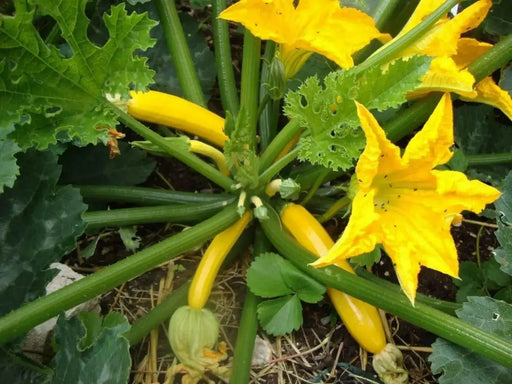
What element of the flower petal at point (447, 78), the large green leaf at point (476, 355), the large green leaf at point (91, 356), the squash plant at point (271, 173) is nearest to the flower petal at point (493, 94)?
the squash plant at point (271, 173)

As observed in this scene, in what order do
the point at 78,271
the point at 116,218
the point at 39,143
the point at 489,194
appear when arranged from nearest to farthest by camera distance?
1. the point at 489,194
2. the point at 39,143
3. the point at 116,218
4. the point at 78,271

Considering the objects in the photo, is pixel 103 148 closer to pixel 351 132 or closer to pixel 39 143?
pixel 39 143

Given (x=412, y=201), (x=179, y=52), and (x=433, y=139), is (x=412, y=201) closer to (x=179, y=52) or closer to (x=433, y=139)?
(x=433, y=139)

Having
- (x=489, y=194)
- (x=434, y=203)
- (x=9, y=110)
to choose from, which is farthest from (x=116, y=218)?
(x=489, y=194)

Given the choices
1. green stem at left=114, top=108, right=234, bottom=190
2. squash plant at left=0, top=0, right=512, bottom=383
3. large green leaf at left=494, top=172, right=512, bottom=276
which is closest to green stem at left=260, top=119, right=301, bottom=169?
squash plant at left=0, top=0, right=512, bottom=383

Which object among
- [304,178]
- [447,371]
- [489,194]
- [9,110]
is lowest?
[447,371]

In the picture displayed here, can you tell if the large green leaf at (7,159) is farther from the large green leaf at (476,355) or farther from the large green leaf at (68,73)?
the large green leaf at (476,355)
